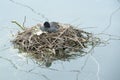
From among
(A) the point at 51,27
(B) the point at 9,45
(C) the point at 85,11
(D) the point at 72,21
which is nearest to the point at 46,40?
(A) the point at 51,27

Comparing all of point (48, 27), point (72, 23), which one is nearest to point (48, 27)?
point (48, 27)

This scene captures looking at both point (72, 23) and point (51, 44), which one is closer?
point (51, 44)

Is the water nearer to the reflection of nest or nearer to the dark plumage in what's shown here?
the reflection of nest

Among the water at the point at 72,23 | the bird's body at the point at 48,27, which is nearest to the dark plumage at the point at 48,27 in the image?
the bird's body at the point at 48,27

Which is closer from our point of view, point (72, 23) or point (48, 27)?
point (48, 27)

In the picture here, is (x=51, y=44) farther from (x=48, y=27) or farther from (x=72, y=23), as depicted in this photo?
(x=72, y=23)

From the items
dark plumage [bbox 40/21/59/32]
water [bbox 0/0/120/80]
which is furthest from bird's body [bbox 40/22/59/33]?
water [bbox 0/0/120/80]
